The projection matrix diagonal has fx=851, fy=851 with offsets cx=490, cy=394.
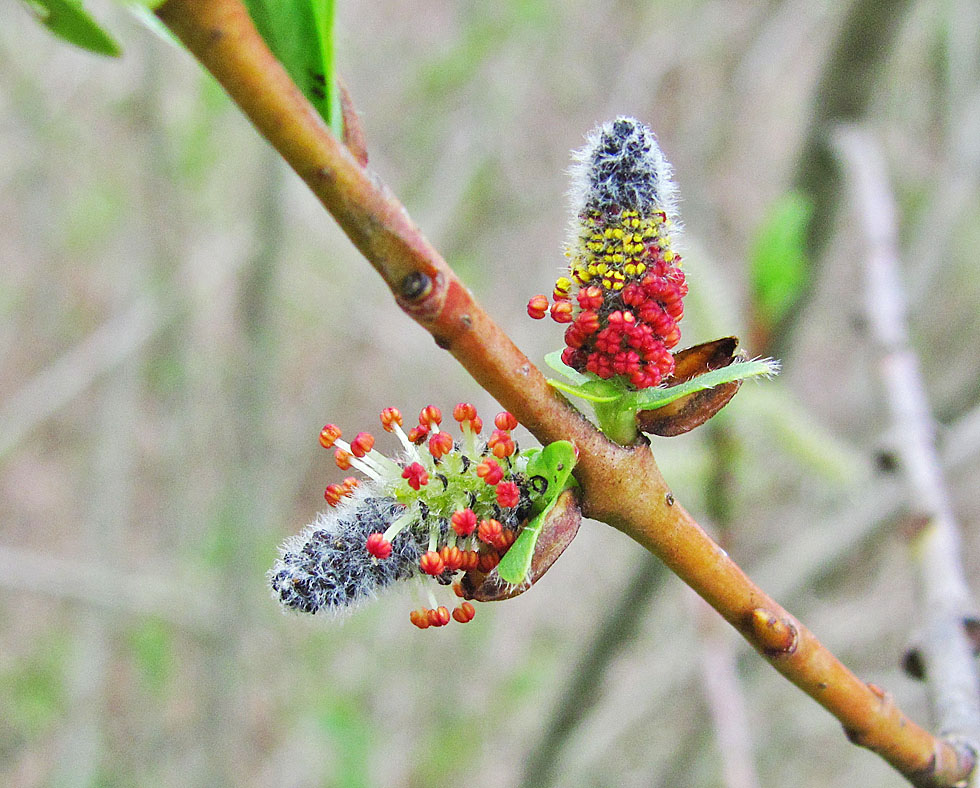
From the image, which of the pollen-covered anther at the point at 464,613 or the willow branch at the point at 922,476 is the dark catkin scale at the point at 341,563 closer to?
the pollen-covered anther at the point at 464,613

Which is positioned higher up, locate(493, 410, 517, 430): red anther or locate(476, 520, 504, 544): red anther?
locate(493, 410, 517, 430): red anther

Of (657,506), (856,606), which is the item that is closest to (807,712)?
(856,606)

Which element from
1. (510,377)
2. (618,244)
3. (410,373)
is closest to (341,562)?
(510,377)

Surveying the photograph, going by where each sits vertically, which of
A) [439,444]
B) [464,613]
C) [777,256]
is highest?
[777,256]

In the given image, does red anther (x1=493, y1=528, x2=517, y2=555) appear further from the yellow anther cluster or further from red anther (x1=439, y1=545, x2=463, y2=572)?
the yellow anther cluster

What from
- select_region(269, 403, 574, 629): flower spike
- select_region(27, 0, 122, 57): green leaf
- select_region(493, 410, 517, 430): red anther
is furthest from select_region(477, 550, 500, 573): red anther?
select_region(27, 0, 122, 57): green leaf

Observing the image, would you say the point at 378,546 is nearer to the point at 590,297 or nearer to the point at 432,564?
the point at 432,564
